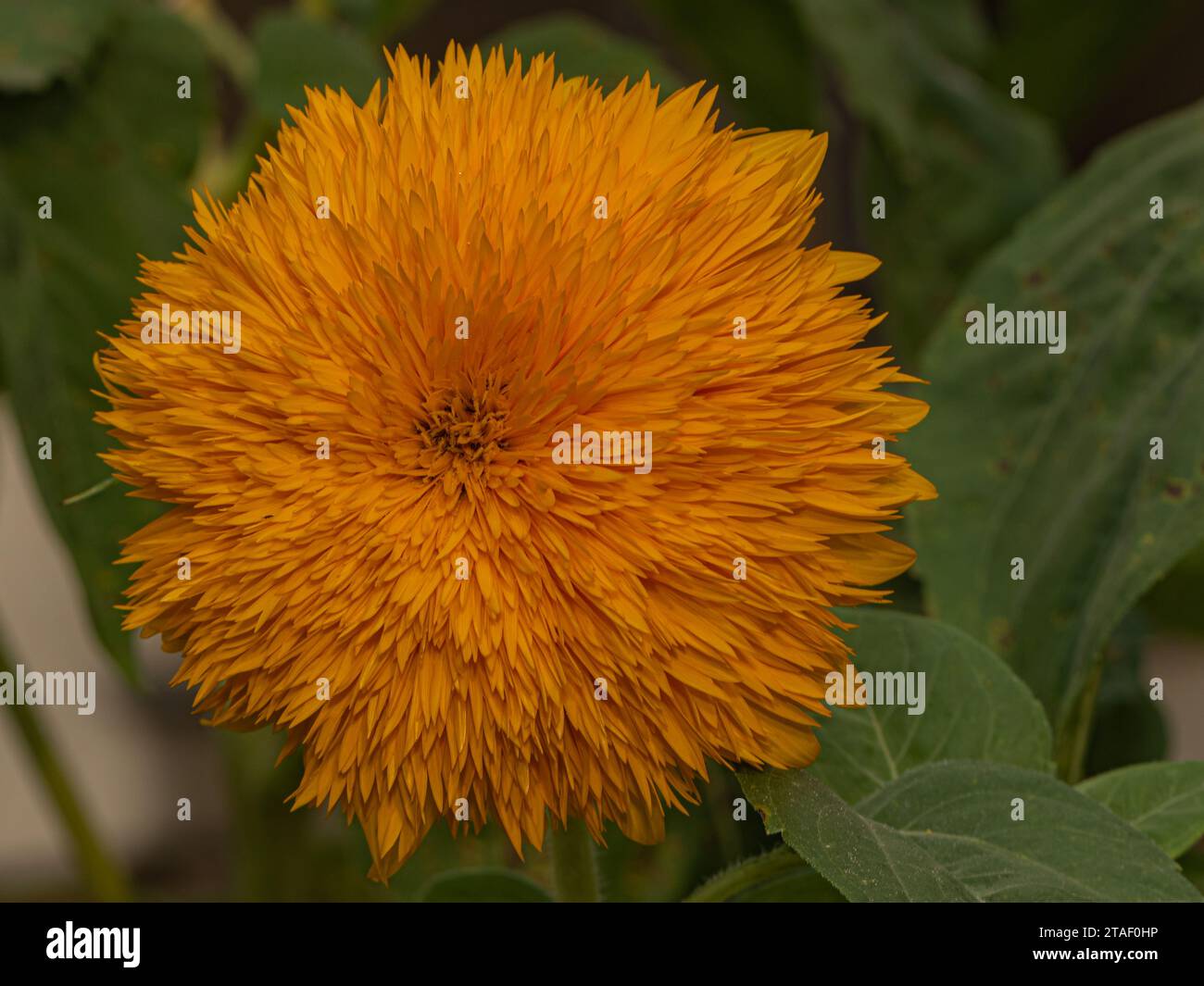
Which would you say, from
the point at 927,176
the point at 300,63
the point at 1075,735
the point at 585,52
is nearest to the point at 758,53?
the point at 927,176

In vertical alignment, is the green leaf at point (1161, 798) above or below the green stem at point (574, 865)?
above

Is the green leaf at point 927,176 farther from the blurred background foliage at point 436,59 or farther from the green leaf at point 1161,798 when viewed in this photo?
the green leaf at point 1161,798

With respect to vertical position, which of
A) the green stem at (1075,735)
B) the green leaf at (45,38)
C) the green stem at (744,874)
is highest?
the green leaf at (45,38)

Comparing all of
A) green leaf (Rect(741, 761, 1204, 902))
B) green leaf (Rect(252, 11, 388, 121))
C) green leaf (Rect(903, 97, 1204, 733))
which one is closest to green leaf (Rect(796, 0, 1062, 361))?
green leaf (Rect(903, 97, 1204, 733))

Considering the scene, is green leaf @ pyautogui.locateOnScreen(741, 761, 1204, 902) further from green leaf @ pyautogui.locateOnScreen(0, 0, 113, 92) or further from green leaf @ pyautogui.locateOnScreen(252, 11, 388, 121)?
green leaf @ pyautogui.locateOnScreen(0, 0, 113, 92)

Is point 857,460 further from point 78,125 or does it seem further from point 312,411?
point 78,125

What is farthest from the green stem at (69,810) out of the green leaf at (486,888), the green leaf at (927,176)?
the green leaf at (927,176)
